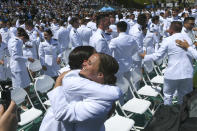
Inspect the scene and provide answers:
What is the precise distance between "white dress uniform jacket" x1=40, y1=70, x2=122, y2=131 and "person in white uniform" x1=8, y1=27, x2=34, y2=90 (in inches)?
141

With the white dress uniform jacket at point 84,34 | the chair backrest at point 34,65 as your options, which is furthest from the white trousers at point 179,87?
the white dress uniform jacket at point 84,34

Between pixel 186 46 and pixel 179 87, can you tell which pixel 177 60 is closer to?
pixel 186 46

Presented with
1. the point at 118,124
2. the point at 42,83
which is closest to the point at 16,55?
the point at 42,83

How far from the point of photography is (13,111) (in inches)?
47.1

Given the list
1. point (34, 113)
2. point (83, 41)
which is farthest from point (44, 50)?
point (83, 41)

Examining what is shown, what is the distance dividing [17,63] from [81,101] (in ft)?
12.7

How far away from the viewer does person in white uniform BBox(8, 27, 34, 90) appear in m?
4.95

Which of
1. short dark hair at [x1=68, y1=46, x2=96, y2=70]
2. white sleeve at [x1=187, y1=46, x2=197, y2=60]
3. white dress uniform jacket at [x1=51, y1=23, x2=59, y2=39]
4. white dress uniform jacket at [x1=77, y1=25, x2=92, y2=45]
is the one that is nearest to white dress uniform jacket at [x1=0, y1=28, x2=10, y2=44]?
white dress uniform jacket at [x1=51, y1=23, x2=59, y2=39]

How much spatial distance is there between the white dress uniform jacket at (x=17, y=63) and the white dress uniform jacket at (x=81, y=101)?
3.58 m

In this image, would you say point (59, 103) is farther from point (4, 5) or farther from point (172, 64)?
point (4, 5)

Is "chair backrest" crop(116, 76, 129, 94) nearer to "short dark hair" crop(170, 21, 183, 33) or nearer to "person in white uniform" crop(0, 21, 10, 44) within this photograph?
"short dark hair" crop(170, 21, 183, 33)

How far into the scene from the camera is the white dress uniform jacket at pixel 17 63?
16.2ft

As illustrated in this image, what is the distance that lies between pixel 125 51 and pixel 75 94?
3.37 m

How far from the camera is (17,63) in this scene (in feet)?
16.8
